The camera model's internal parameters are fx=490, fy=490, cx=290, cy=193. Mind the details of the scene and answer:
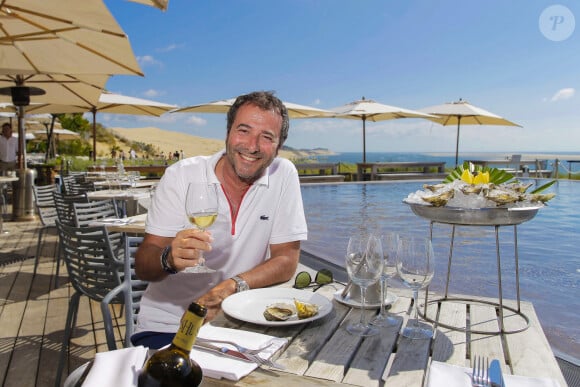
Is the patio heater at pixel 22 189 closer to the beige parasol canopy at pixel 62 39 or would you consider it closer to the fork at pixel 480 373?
the beige parasol canopy at pixel 62 39

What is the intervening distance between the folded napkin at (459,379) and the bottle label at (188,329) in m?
0.51

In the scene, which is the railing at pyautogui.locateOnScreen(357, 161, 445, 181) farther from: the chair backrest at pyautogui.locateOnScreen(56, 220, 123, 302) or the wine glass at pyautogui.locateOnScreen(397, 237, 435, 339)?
the wine glass at pyautogui.locateOnScreen(397, 237, 435, 339)

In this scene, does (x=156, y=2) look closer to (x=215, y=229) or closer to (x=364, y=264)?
(x=215, y=229)

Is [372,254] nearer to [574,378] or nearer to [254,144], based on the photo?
[254,144]

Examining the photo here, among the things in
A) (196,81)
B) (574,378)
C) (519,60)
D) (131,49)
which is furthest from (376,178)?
(196,81)

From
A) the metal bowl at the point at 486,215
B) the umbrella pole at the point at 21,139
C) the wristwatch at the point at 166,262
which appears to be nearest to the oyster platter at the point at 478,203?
the metal bowl at the point at 486,215

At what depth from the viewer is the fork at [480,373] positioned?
38.9 inches

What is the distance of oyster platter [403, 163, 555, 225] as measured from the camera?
1.43 metres

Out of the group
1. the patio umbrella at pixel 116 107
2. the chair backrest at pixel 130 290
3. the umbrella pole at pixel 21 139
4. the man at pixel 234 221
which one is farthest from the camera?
the patio umbrella at pixel 116 107

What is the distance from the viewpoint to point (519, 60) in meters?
57.5

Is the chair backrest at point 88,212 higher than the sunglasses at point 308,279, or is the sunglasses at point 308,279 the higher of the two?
the sunglasses at point 308,279

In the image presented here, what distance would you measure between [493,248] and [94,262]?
4.92 m

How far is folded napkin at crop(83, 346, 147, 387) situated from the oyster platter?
3.00ft

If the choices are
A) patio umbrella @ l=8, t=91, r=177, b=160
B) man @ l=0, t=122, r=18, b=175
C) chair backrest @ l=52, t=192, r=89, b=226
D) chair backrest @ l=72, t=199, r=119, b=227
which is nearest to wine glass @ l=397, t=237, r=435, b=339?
chair backrest @ l=72, t=199, r=119, b=227
